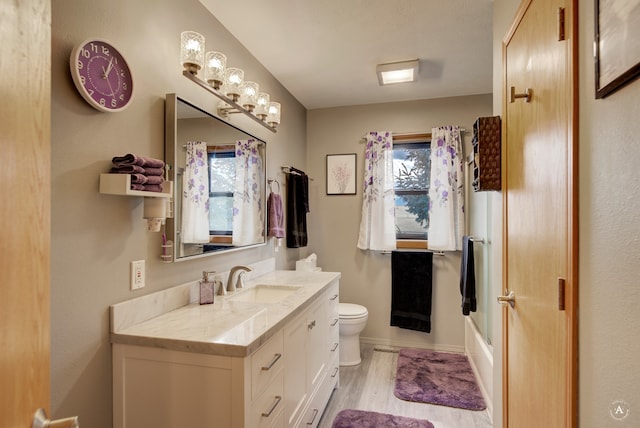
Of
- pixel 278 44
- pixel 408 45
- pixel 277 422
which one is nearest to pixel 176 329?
pixel 277 422

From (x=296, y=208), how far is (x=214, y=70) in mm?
1615

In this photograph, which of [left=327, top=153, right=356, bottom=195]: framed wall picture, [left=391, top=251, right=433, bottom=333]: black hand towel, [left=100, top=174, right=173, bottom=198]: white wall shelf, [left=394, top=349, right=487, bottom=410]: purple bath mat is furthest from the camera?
[left=327, top=153, right=356, bottom=195]: framed wall picture

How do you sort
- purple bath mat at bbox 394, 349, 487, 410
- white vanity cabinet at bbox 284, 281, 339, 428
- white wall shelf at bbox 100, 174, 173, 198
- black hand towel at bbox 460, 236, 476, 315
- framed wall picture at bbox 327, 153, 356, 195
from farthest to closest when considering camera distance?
framed wall picture at bbox 327, 153, 356, 195 → black hand towel at bbox 460, 236, 476, 315 → purple bath mat at bbox 394, 349, 487, 410 → white vanity cabinet at bbox 284, 281, 339, 428 → white wall shelf at bbox 100, 174, 173, 198

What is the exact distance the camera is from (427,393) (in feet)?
8.39

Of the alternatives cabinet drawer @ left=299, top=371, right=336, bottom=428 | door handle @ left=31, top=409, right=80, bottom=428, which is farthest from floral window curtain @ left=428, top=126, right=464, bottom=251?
door handle @ left=31, top=409, right=80, bottom=428

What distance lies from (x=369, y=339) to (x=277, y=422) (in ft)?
7.21

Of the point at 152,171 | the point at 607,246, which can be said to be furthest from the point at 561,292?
the point at 152,171

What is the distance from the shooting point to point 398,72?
8.93 feet

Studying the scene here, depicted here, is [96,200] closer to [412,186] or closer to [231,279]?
[231,279]

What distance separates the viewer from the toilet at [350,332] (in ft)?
9.75

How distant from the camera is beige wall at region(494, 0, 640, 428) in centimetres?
71

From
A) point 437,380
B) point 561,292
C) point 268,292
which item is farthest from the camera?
point 437,380

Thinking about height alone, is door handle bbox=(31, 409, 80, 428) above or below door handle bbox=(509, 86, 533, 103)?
below

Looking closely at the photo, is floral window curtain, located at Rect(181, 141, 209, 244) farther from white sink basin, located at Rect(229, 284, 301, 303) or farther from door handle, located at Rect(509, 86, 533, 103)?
door handle, located at Rect(509, 86, 533, 103)
